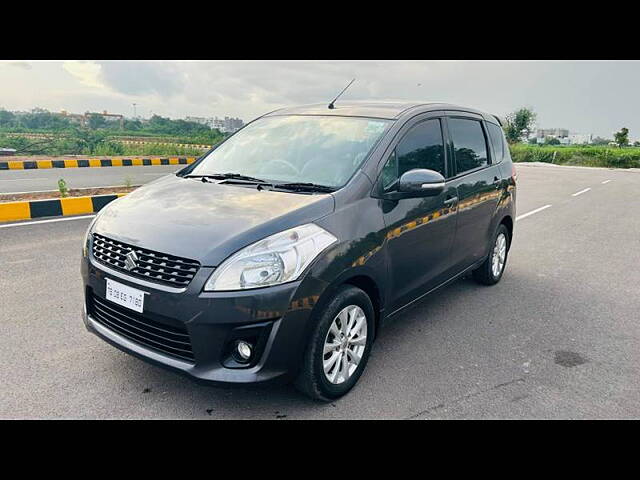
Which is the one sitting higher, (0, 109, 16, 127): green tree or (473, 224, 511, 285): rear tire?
(0, 109, 16, 127): green tree

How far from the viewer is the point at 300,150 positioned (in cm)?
358

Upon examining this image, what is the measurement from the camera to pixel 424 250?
3.62 meters

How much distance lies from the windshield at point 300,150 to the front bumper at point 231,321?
943mm

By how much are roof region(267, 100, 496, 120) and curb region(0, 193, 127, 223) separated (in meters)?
5.17

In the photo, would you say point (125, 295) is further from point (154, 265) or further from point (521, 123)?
point (521, 123)

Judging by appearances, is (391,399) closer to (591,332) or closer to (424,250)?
(424,250)

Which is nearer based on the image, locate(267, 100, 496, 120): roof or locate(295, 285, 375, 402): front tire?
locate(295, 285, 375, 402): front tire

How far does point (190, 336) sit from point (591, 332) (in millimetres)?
3444

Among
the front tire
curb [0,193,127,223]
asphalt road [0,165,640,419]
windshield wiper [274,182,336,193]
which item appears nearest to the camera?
the front tire

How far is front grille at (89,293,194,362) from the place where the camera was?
2.56 meters

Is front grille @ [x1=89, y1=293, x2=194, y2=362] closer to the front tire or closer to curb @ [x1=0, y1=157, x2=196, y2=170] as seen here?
the front tire

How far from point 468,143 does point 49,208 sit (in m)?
6.61

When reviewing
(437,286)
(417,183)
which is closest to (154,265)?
(417,183)

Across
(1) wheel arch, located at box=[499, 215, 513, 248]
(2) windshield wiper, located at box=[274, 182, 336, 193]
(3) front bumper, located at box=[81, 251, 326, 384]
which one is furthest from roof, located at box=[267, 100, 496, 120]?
(3) front bumper, located at box=[81, 251, 326, 384]
